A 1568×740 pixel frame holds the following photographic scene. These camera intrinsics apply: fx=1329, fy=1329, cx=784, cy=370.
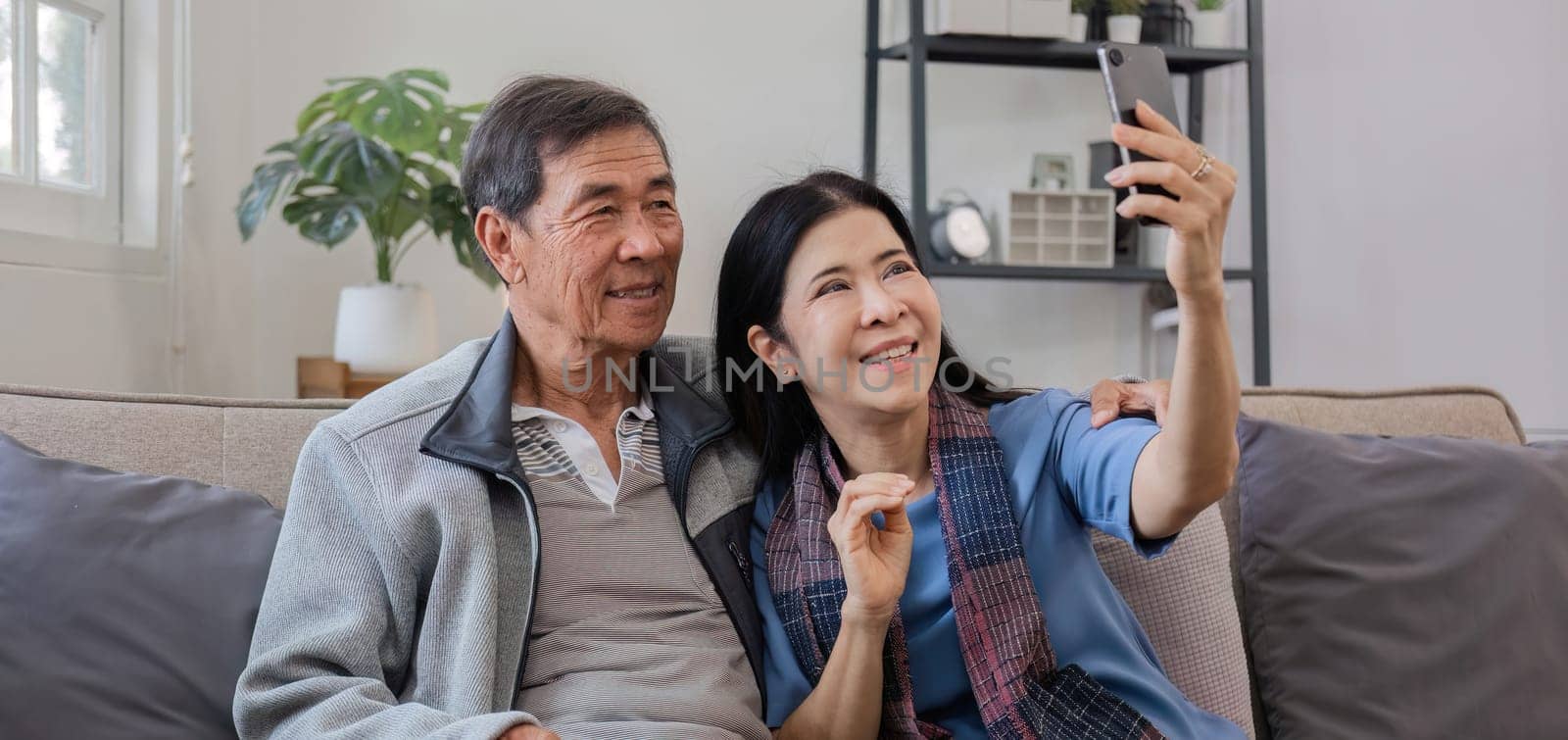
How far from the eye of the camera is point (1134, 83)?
1150mm

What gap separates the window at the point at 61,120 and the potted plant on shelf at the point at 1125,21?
224 centimetres

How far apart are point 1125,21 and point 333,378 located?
203cm

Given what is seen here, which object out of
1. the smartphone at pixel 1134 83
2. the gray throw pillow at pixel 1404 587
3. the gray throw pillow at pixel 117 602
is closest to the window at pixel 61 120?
the gray throw pillow at pixel 117 602

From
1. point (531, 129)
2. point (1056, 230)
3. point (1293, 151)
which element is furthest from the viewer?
point (1293, 151)

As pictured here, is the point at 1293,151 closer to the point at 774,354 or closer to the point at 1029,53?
the point at 1029,53

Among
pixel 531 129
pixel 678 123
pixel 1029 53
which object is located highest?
pixel 1029 53

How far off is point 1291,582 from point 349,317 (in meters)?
1.92

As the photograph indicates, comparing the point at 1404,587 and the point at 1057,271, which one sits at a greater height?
the point at 1057,271

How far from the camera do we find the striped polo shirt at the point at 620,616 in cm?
141

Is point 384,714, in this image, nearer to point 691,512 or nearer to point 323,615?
point 323,615

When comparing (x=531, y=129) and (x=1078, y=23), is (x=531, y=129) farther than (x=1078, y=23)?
No

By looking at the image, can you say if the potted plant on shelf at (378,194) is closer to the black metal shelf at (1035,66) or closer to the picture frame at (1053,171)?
the black metal shelf at (1035,66)

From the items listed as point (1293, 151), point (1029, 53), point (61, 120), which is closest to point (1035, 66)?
point (1029, 53)

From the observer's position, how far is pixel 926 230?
315 centimetres
